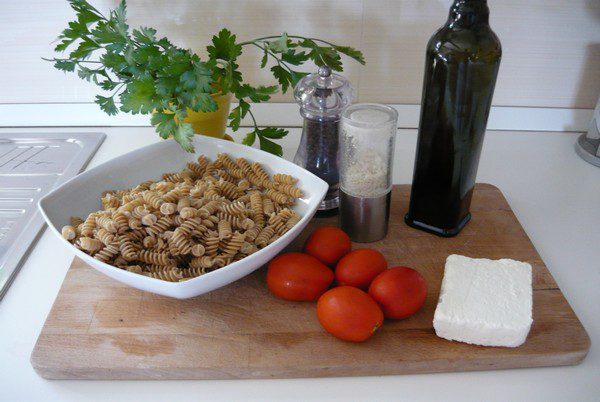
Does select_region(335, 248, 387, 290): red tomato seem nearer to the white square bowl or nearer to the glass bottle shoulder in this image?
the white square bowl

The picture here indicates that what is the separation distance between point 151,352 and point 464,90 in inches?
23.4

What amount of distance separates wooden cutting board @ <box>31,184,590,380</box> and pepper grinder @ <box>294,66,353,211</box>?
0.24m

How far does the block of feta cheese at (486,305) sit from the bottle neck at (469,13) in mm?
Result: 356

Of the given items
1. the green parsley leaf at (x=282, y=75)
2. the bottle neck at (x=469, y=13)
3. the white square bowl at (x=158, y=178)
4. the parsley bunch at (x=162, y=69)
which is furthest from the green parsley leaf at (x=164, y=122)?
the bottle neck at (x=469, y=13)

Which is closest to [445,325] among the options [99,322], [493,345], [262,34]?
[493,345]

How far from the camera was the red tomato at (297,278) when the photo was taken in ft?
2.42

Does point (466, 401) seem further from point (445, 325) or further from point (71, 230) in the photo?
point (71, 230)

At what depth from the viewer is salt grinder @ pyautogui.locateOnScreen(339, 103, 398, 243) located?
800mm

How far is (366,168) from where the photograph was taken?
2.72 ft

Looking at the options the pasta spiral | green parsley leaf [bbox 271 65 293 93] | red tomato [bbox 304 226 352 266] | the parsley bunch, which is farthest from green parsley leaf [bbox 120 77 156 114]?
red tomato [bbox 304 226 352 266]

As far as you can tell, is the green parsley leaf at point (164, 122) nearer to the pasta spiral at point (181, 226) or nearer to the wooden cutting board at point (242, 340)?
the pasta spiral at point (181, 226)

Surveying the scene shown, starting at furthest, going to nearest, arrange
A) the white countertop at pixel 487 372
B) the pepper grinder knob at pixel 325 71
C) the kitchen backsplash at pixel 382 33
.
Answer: the kitchen backsplash at pixel 382 33
the pepper grinder knob at pixel 325 71
the white countertop at pixel 487 372

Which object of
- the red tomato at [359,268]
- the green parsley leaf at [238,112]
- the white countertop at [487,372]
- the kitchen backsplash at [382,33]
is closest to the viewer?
the white countertop at [487,372]

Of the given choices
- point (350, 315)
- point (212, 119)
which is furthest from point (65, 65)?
point (350, 315)
